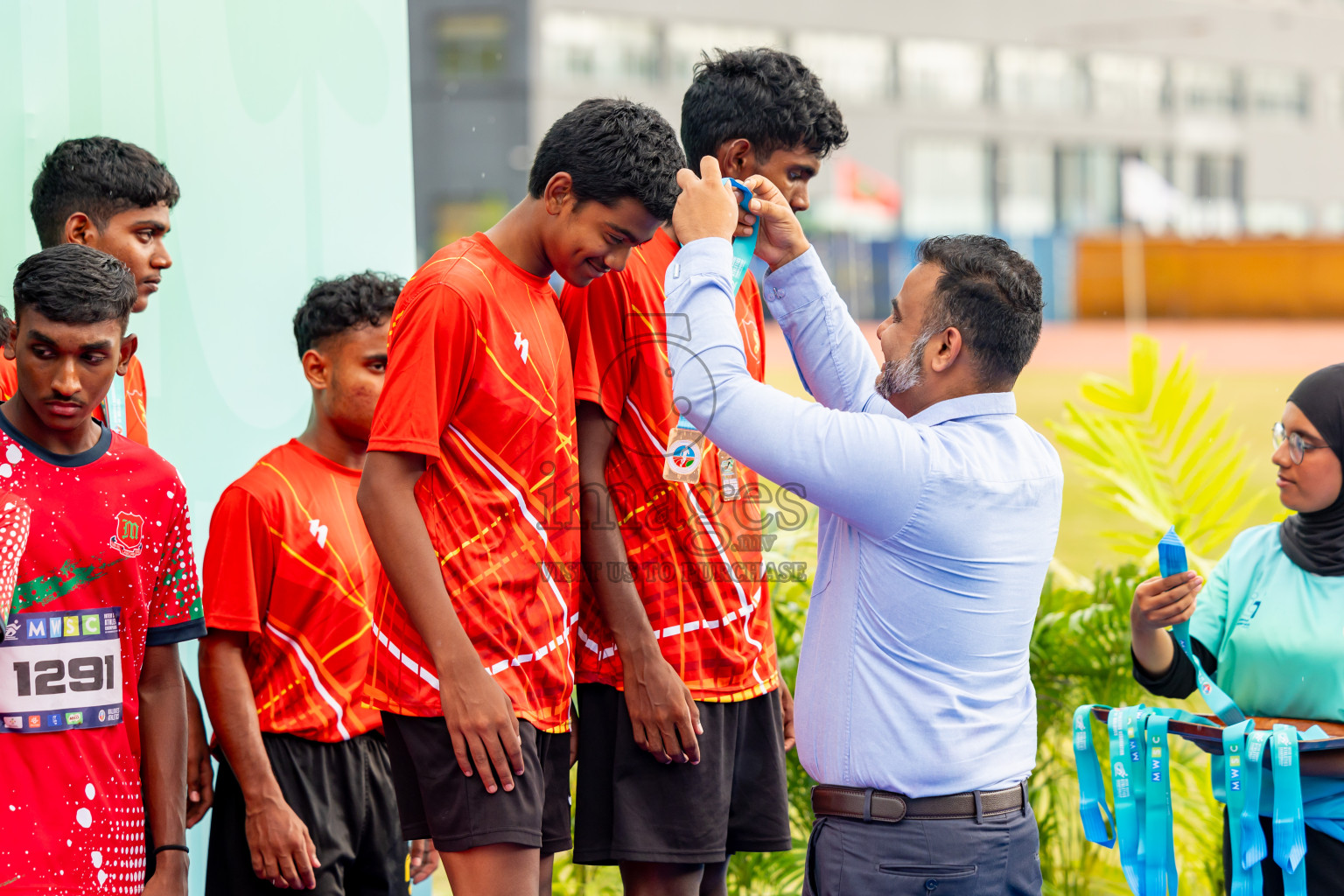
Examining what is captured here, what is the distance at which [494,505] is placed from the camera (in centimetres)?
247

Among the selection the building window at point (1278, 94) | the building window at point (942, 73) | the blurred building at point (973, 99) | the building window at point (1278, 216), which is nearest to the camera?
the blurred building at point (973, 99)

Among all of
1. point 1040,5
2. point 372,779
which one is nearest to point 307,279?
point 372,779

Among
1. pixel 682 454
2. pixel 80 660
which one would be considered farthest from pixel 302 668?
pixel 682 454

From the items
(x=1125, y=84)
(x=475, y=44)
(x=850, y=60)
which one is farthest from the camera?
(x=1125, y=84)

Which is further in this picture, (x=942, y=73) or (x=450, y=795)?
(x=942, y=73)

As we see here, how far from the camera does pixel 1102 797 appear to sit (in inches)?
118

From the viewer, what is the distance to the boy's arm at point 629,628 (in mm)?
2678

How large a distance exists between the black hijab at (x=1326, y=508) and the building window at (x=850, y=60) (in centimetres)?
3055

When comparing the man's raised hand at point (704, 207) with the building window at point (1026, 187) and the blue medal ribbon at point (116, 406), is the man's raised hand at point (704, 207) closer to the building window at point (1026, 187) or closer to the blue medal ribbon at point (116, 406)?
the blue medal ribbon at point (116, 406)

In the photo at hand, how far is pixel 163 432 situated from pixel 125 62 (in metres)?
0.94

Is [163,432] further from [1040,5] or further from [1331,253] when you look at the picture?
[1040,5]

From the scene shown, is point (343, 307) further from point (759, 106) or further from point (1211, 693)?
point (1211, 693)

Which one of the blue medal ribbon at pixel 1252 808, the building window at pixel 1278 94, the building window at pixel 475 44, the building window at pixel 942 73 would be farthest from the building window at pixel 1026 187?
the blue medal ribbon at pixel 1252 808

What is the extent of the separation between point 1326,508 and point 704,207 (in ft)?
5.46
